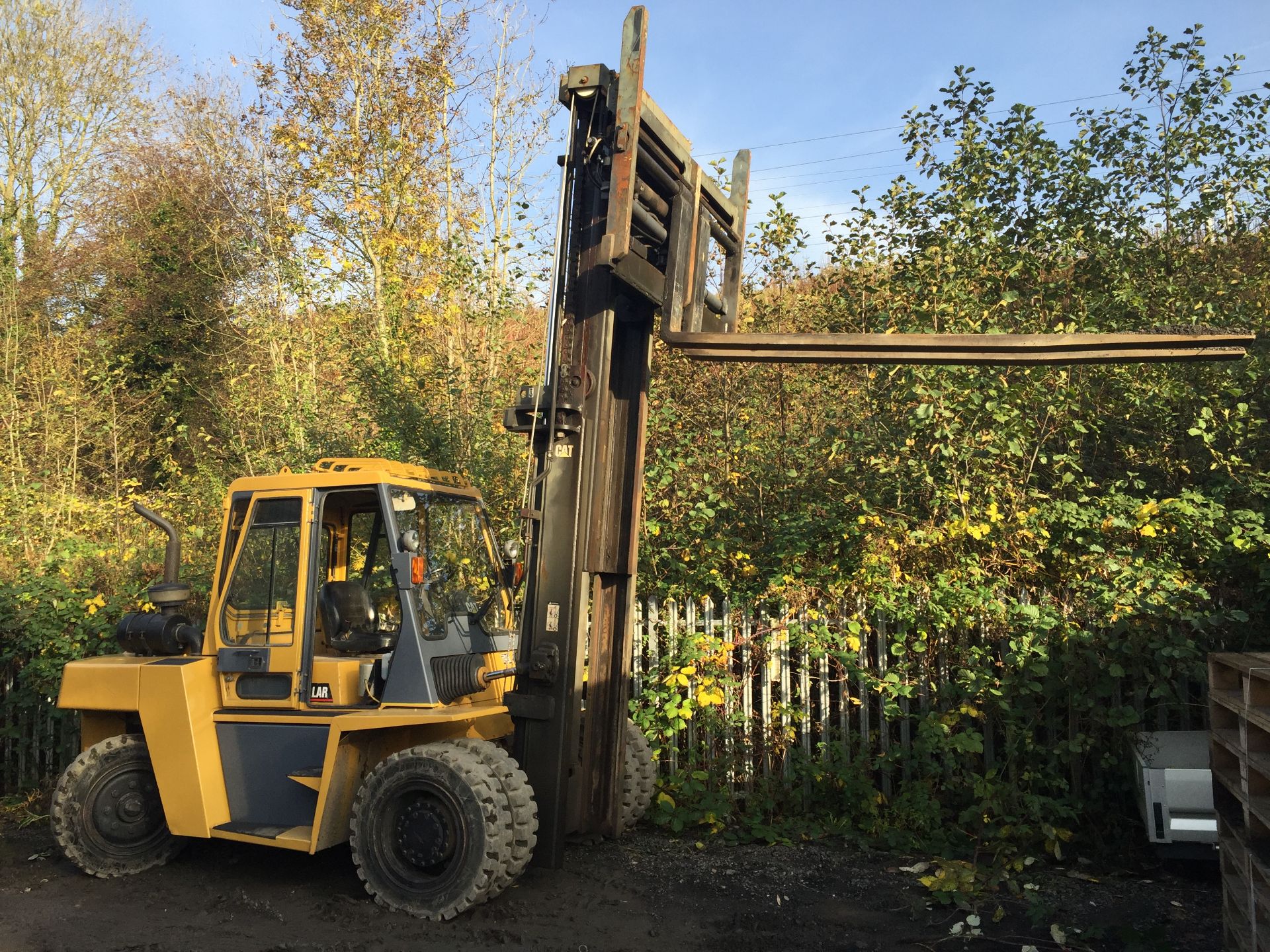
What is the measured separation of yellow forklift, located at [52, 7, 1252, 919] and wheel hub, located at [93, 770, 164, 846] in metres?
0.01

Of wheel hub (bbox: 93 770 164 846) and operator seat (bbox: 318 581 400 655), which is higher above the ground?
operator seat (bbox: 318 581 400 655)

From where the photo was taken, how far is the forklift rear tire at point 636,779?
6613 millimetres

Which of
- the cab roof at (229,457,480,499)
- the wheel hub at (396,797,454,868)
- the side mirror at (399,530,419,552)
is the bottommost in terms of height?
the wheel hub at (396,797,454,868)

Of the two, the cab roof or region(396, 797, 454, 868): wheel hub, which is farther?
the cab roof

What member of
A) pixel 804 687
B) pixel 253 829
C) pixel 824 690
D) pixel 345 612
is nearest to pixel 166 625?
pixel 345 612

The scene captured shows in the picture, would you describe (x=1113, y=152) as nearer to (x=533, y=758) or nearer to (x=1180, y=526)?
(x=1180, y=526)

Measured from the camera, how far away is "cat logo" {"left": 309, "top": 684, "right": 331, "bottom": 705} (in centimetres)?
585

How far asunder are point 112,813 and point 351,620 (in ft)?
6.79

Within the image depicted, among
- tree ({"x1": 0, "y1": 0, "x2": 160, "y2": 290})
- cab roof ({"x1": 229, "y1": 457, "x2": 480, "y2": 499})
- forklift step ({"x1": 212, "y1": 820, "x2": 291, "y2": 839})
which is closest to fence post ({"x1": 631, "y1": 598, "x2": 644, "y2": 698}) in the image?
cab roof ({"x1": 229, "y1": 457, "x2": 480, "y2": 499})

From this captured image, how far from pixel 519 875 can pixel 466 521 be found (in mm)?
2202

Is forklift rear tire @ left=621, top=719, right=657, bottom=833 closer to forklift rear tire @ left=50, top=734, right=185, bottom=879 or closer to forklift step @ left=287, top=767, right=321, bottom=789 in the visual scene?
forklift step @ left=287, top=767, right=321, bottom=789

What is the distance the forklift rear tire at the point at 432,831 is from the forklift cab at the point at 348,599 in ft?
1.38

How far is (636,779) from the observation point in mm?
6633

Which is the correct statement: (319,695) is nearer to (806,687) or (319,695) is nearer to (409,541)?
(409,541)
